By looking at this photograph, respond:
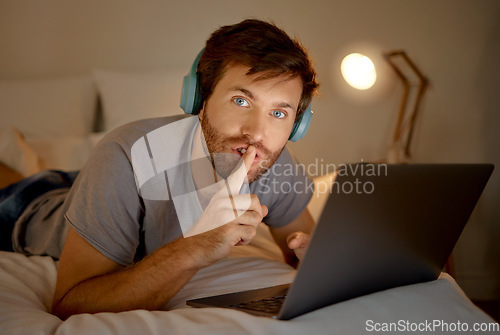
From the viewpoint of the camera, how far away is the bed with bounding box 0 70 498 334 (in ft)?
2.19

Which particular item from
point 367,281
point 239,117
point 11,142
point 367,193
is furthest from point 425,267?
point 11,142

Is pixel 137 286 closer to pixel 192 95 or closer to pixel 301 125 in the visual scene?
pixel 192 95

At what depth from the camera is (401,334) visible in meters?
0.65

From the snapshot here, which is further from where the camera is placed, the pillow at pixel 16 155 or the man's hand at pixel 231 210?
the pillow at pixel 16 155

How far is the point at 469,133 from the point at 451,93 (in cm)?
22

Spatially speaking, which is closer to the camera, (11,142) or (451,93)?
(11,142)

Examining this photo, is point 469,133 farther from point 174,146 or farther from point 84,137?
point 84,137

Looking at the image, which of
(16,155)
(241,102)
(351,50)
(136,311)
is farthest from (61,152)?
(351,50)

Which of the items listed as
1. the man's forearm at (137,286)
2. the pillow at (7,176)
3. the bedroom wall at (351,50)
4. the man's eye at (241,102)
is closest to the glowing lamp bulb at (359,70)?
the bedroom wall at (351,50)

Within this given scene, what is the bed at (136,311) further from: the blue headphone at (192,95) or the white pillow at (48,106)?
the blue headphone at (192,95)

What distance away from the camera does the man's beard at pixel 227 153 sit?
3.80 feet

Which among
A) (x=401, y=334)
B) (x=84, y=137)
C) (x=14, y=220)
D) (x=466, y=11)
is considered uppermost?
(x=466, y=11)

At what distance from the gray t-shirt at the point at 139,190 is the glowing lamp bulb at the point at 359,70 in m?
0.78

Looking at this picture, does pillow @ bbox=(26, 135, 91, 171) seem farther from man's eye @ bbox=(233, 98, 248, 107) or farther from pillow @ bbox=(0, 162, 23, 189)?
man's eye @ bbox=(233, 98, 248, 107)
